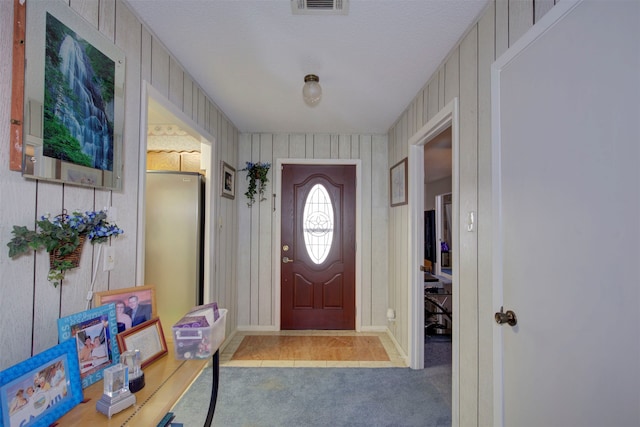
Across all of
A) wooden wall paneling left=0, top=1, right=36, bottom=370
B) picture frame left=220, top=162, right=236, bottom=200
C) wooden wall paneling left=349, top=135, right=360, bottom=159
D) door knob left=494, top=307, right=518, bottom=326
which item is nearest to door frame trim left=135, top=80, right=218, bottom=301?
picture frame left=220, top=162, right=236, bottom=200

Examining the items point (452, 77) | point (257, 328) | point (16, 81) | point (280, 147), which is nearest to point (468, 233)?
point (452, 77)

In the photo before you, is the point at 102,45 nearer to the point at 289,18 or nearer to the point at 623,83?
the point at 289,18

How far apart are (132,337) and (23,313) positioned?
0.35m

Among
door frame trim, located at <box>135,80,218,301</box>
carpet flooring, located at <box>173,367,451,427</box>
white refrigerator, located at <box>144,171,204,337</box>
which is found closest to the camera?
door frame trim, located at <box>135,80,218,301</box>

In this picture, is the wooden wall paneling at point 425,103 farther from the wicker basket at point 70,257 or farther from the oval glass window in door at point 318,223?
the wicker basket at point 70,257

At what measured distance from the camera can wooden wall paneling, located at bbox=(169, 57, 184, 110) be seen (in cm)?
198

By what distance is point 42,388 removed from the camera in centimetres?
83

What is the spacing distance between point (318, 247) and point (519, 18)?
284 cm

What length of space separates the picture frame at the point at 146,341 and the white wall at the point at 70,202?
0.26m

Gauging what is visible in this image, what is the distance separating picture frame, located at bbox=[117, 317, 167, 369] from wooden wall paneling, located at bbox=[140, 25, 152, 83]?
1.36 m

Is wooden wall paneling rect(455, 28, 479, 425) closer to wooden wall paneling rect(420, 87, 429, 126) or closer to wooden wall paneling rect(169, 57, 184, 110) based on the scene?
wooden wall paneling rect(420, 87, 429, 126)

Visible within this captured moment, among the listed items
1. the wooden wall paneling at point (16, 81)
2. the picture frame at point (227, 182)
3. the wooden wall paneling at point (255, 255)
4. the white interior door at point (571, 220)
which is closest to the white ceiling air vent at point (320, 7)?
the white interior door at point (571, 220)

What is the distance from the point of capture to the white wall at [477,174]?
1394 millimetres

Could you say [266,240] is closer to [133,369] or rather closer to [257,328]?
[257,328]
